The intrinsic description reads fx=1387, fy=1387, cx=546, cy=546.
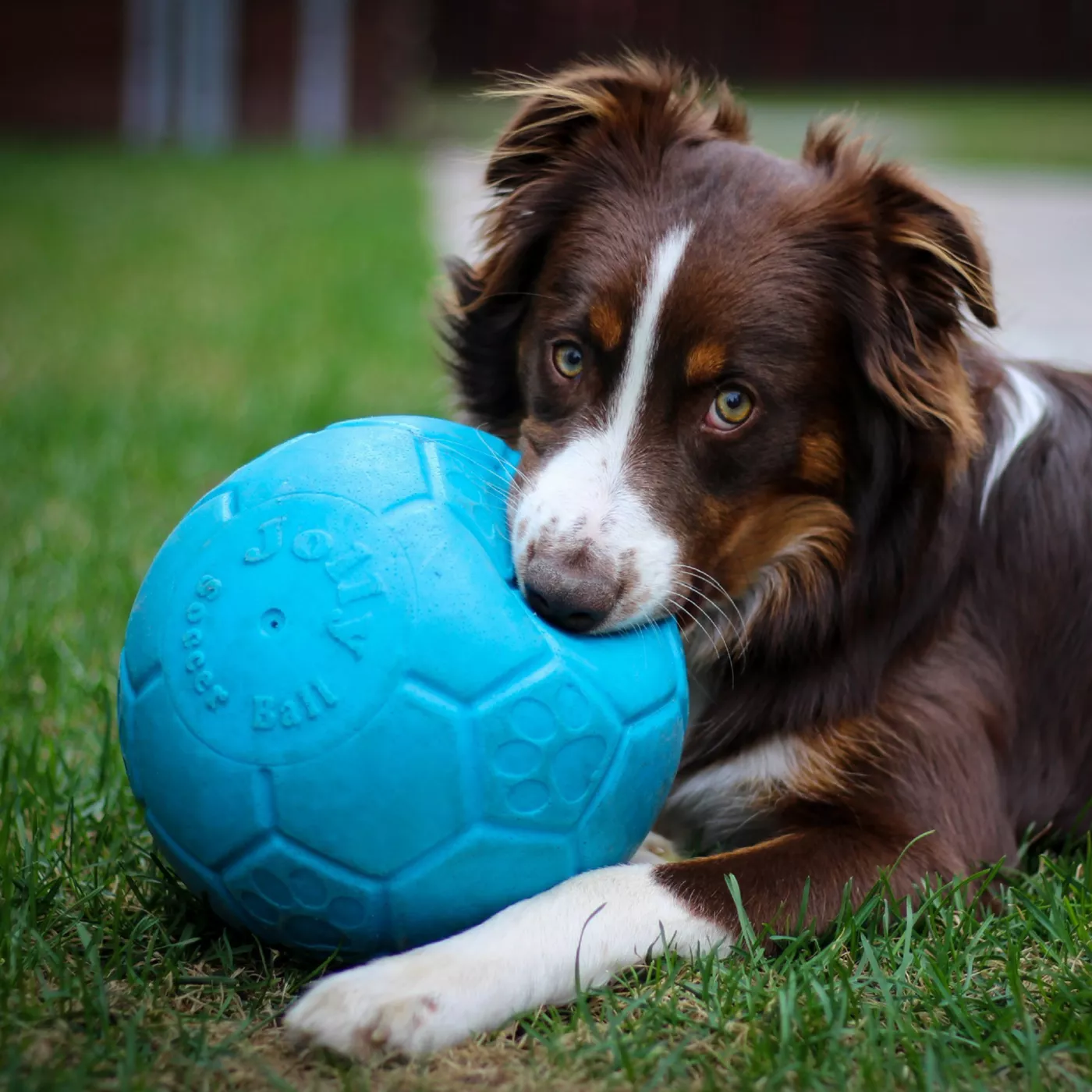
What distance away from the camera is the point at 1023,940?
2.79 meters

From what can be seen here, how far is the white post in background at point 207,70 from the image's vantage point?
903 inches

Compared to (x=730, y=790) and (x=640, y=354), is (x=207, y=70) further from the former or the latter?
(x=730, y=790)

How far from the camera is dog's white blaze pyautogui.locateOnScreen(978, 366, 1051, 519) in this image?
10.8ft

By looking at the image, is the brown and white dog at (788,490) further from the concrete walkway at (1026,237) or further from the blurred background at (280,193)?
the blurred background at (280,193)

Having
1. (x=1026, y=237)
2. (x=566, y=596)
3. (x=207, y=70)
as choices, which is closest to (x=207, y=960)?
(x=566, y=596)

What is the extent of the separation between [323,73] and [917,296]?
22401mm

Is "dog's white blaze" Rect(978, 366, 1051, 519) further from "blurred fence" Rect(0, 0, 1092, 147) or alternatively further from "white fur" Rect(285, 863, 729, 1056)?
"blurred fence" Rect(0, 0, 1092, 147)

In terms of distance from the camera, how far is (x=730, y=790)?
10.4ft

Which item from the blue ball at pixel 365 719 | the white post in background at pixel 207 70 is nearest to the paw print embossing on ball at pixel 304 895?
the blue ball at pixel 365 719

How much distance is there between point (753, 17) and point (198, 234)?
2339 cm

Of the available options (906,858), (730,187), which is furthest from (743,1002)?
(730,187)

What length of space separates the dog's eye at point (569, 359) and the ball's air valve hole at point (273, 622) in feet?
3.21

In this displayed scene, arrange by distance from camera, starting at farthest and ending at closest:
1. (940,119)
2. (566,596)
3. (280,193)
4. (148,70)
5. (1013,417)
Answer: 1. (940,119)
2. (148,70)
3. (280,193)
4. (1013,417)
5. (566,596)

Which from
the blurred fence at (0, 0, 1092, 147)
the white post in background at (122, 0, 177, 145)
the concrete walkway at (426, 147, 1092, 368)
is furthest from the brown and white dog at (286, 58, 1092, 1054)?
the white post in background at (122, 0, 177, 145)
